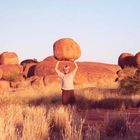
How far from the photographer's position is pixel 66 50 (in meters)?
60.8

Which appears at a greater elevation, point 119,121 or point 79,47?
point 79,47

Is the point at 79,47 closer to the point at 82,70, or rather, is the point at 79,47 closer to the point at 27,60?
the point at 82,70

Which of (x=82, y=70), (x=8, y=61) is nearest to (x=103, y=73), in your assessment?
(x=82, y=70)

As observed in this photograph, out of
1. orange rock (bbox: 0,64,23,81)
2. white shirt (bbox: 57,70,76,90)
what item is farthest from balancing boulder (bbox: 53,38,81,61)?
white shirt (bbox: 57,70,76,90)

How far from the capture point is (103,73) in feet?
185

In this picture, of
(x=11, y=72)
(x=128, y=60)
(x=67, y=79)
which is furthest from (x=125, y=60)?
(x=67, y=79)

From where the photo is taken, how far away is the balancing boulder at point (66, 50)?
2391 inches

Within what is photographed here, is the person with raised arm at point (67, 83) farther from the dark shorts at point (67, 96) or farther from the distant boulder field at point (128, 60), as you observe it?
the distant boulder field at point (128, 60)

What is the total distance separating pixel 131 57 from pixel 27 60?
1879 centimetres

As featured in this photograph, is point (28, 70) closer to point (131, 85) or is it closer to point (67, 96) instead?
point (131, 85)

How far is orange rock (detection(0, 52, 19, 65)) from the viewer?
7112 cm

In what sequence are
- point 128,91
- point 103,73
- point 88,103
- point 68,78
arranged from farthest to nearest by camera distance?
point 103,73, point 128,91, point 88,103, point 68,78

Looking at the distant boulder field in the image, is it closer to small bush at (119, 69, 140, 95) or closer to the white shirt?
small bush at (119, 69, 140, 95)

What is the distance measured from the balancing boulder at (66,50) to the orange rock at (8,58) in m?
11.7
